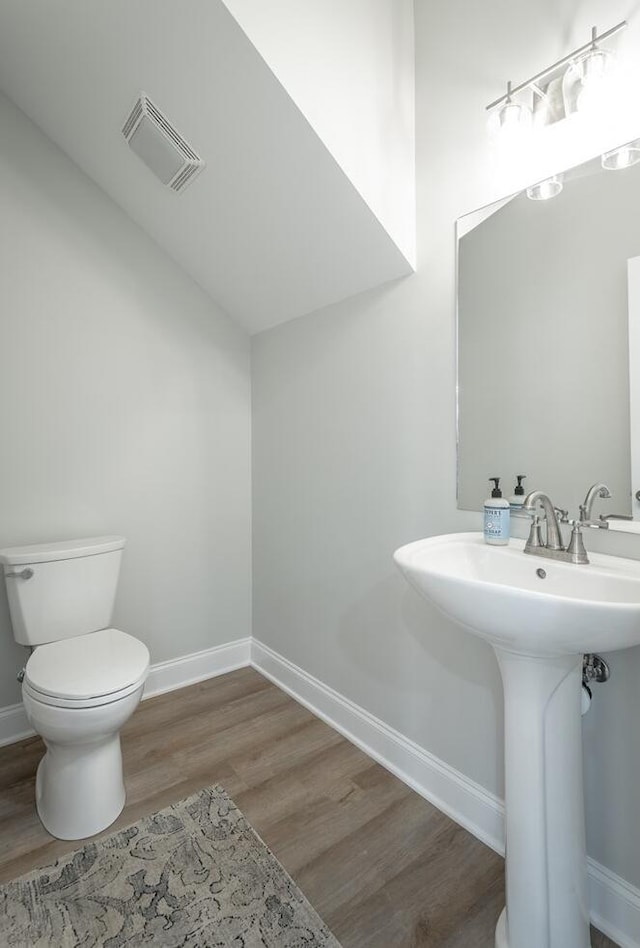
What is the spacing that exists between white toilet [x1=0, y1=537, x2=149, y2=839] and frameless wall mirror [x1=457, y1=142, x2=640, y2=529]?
123 cm

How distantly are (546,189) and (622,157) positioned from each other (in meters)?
0.18

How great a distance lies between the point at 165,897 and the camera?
3.92 feet

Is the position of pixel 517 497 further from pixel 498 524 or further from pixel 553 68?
pixel 553 68

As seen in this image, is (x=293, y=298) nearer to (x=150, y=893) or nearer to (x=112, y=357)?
(x=112, y=357)

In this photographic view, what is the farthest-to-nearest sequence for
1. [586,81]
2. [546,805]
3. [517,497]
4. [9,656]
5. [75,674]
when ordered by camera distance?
1. [9,656]
2. [75,674]
3. [517,497]
4. [586,81]
5. [546,805]

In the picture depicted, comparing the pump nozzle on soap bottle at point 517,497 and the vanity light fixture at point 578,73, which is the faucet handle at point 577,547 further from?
the vanity light fixture at point 578,73

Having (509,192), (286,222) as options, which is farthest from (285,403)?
(509,192)

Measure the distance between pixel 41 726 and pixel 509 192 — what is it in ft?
6.77

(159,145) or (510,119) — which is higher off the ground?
(159,145)

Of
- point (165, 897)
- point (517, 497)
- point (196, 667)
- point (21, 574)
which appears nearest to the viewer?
point (165, 897)

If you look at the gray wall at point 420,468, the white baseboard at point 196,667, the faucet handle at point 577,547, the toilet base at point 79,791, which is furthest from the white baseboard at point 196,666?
the faucet handle at point 577,547

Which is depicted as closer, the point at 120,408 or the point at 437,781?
the point at 437,781

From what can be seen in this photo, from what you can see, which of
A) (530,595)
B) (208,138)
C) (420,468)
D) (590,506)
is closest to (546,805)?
(530,595)

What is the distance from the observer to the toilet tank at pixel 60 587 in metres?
1.64
